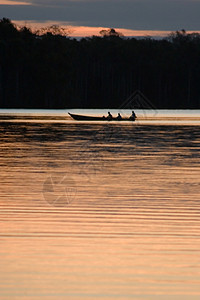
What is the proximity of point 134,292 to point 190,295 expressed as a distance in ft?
2.19

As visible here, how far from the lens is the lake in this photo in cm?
1034

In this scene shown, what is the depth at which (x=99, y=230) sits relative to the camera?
14.1 m

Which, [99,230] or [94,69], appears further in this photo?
[94,69]

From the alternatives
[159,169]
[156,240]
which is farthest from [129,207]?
[159,169]

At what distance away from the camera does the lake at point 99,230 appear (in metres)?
10.3

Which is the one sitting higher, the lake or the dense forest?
the lake

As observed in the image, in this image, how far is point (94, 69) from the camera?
533 ft

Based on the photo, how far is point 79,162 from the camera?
28.2 m

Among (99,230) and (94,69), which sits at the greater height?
(99,230)

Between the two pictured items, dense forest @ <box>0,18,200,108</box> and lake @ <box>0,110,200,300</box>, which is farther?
dense forest @ <box>0,18,200,108</box>

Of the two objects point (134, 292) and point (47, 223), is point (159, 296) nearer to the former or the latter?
point (134, 292)

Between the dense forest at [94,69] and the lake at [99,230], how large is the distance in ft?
321

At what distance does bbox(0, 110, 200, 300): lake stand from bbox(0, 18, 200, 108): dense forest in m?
97.9

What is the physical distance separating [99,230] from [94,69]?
149m
